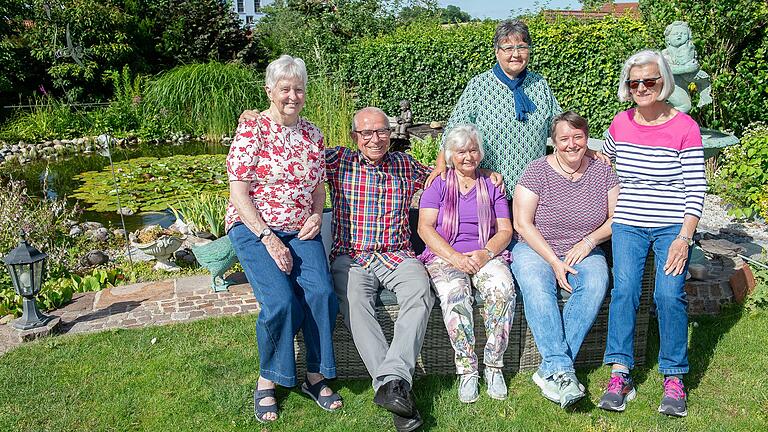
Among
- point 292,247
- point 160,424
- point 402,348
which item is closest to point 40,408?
point 160,424

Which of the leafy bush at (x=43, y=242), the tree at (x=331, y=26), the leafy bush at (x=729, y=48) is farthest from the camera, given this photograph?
the tree at (x=331, y=26)

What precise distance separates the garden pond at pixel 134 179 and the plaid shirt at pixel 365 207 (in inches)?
149

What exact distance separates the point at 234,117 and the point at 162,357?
821cm

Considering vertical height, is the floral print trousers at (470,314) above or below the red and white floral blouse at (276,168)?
below

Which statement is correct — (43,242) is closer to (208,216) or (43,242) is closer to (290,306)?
(208,216)

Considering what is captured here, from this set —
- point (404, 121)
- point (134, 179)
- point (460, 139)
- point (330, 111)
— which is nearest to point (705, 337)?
point (460, 139)

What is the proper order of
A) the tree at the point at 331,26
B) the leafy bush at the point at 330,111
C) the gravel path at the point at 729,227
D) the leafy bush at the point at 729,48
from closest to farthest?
the gravel path at the point at 729,227 < the leafy bush at the point at 729,48 < the leafy bush at the point at 330,111 < the tree at the point at 331,26

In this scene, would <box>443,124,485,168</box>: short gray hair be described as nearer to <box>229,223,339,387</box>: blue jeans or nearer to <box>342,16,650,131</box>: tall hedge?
<box>229,223,339,387</box>: blue jeans

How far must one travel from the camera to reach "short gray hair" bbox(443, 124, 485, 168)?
2873 millimetres

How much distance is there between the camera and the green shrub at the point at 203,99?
10617mm

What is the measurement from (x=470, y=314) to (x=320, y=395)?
28.4 inches

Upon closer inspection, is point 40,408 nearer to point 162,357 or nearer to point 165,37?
point 162,357

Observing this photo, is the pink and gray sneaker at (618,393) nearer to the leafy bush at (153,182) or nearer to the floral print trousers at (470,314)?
the floral print trousers at (470,314)

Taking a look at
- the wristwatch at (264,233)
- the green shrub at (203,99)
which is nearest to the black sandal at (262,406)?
the wristwatch at (264,233)
